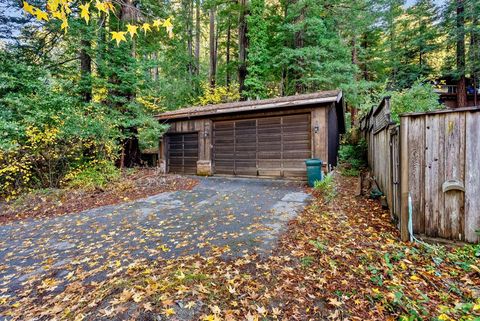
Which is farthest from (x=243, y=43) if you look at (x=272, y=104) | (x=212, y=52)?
(x=272, y=104)

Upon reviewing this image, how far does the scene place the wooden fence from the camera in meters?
3.39

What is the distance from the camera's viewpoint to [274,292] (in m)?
2.64

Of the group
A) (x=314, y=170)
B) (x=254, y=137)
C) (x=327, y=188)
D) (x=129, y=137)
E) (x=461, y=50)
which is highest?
(x=461, y=50)

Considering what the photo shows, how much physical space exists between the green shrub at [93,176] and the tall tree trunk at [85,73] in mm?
3367

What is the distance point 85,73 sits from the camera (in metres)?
10.0

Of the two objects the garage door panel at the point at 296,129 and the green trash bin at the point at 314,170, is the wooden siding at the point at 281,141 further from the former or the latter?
the green trash bin at the point at 314,170

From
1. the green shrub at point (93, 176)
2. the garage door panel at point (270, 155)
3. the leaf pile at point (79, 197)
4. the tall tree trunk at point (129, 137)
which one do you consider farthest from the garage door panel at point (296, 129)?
the tall tree trunk at point (129, 137)

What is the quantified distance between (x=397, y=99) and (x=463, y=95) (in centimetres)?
1156

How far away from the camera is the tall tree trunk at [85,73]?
384 inches

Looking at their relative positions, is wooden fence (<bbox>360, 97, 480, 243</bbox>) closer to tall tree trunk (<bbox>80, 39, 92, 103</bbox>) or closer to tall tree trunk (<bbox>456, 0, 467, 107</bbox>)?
tall tree trunk (<bbox>80, 39, 92, 103</bbox>)

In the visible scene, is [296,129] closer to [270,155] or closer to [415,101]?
[270,155]

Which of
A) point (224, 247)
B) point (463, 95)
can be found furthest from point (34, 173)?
point (463, 95)

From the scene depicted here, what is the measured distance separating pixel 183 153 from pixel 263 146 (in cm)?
411

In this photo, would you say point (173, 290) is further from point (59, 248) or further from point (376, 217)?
point (376, 217)
